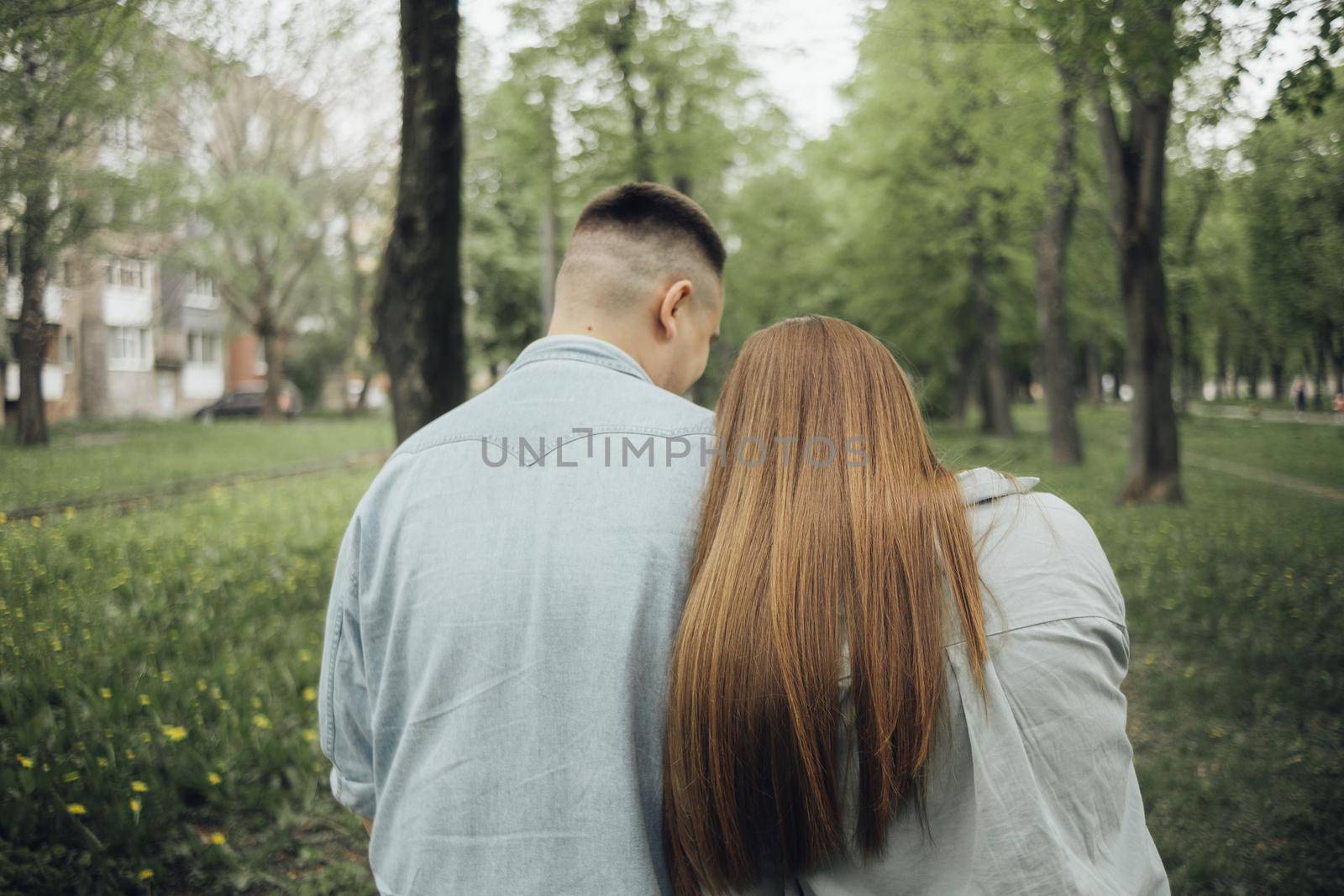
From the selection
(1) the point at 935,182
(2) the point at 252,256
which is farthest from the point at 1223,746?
(1) the point at 935,182

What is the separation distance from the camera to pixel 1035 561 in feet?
4.76

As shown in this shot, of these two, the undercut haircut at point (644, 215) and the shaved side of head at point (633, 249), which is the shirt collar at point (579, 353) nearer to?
the shaved side of head at point (633, 249)

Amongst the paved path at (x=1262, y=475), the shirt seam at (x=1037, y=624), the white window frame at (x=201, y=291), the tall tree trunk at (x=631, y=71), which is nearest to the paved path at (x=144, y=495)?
the white window frame at (x=201, y=291)

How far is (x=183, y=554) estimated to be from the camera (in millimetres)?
4895

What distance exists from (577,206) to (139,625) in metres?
12.6

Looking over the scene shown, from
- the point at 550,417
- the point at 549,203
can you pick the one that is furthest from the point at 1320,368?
the point at 549,203

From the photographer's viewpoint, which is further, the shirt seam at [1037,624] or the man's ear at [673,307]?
the man's ear at [673,307]

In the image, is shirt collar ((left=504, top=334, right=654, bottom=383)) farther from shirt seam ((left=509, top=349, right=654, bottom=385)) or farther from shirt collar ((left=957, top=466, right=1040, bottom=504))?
shirt collar ((left=957, top=466, right=1040, bottom=504))

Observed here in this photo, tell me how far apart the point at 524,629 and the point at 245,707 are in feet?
11.9

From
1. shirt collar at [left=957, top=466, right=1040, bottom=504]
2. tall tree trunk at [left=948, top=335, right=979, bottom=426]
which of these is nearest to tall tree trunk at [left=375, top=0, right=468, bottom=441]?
shirt collar at [left=957, top=466, right=1040, bottom=504]

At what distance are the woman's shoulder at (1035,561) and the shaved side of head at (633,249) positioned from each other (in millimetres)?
1014

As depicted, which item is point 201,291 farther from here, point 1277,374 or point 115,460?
point 1277,374

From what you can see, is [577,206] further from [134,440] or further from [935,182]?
[134,440]

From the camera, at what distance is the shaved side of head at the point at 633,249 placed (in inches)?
85.4
